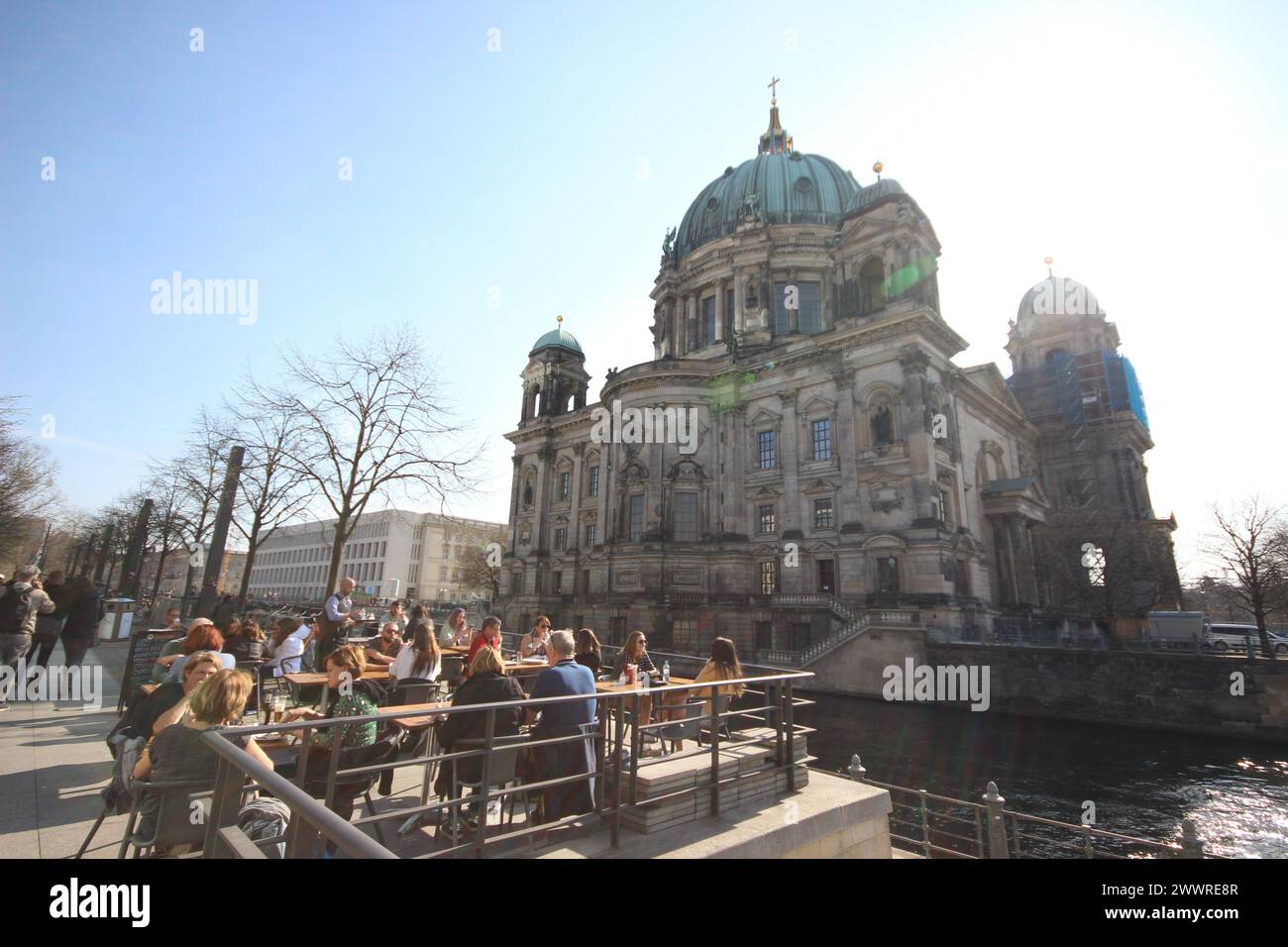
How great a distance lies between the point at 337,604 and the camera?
1114 centimetres

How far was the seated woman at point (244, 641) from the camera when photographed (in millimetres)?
9938

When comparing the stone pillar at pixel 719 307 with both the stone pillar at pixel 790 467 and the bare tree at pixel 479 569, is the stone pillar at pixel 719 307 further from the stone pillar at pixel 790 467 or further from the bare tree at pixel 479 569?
the bare tree at pixel 479 569

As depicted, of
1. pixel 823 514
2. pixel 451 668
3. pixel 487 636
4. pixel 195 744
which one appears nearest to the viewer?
pixel 195 744

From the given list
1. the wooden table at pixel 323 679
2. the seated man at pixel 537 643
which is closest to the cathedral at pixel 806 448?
the seated man at pixel 537 643

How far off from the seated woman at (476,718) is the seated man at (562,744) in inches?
12.5

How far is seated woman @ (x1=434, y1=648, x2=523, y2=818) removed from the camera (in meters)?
4.90

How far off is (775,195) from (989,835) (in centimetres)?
4529

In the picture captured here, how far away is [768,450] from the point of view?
116 feet

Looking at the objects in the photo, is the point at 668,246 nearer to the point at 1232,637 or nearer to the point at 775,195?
the point at 775,195

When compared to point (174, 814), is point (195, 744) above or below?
above

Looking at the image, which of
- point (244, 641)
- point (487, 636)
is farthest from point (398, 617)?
point (487, 636)

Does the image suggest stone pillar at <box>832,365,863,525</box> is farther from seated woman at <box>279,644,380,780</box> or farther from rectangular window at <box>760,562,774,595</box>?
seated woman at <box>279,644,380,780</box>

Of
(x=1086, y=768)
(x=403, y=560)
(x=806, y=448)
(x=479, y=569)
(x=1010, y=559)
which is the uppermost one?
(x=806, y=448)
